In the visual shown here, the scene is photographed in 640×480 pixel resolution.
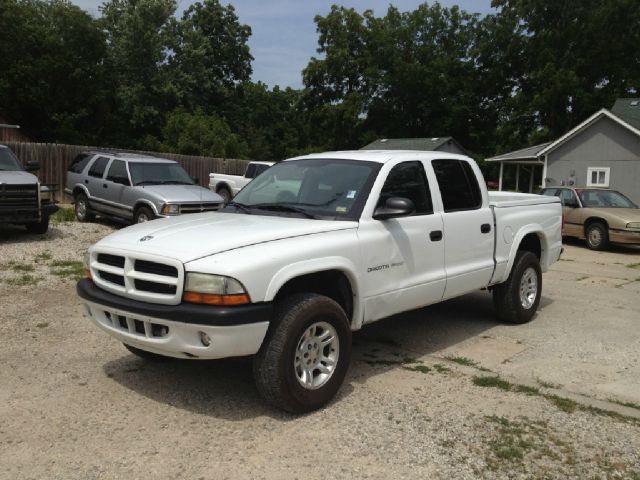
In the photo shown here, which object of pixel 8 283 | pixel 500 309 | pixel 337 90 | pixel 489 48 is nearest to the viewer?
pixel 500 309

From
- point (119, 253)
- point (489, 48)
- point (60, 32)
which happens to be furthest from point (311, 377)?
point (489, 48)

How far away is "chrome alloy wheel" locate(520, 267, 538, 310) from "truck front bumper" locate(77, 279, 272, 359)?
3.96 meters

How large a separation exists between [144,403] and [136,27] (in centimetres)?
4762

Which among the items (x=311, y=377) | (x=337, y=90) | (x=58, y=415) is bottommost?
(x=58, y=415)

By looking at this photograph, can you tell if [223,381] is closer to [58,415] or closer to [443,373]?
[58,415]

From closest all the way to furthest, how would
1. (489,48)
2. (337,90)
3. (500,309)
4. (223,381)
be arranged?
(223,381)
(500,309)
(489,48)
(337,90)

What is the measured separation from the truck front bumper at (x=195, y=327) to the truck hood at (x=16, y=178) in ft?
26.8

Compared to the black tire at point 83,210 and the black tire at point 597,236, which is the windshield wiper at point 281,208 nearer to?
the black tire at point 83,210

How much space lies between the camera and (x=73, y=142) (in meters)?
43.2

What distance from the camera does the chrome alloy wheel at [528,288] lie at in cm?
693

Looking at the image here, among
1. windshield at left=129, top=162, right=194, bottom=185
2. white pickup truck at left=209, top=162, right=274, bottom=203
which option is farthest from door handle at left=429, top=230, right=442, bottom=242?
white pickup truck at left=209, top=162, right=274, bottom=203

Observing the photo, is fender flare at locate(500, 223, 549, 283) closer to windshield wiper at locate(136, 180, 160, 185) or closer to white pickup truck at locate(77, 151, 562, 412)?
white pickup truck at locate(77, 151, 562, 412)

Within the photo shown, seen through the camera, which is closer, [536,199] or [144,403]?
[144,403]

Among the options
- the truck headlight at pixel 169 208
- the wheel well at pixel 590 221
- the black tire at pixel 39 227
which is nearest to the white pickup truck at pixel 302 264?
the truck headlight at pixel 169 208
